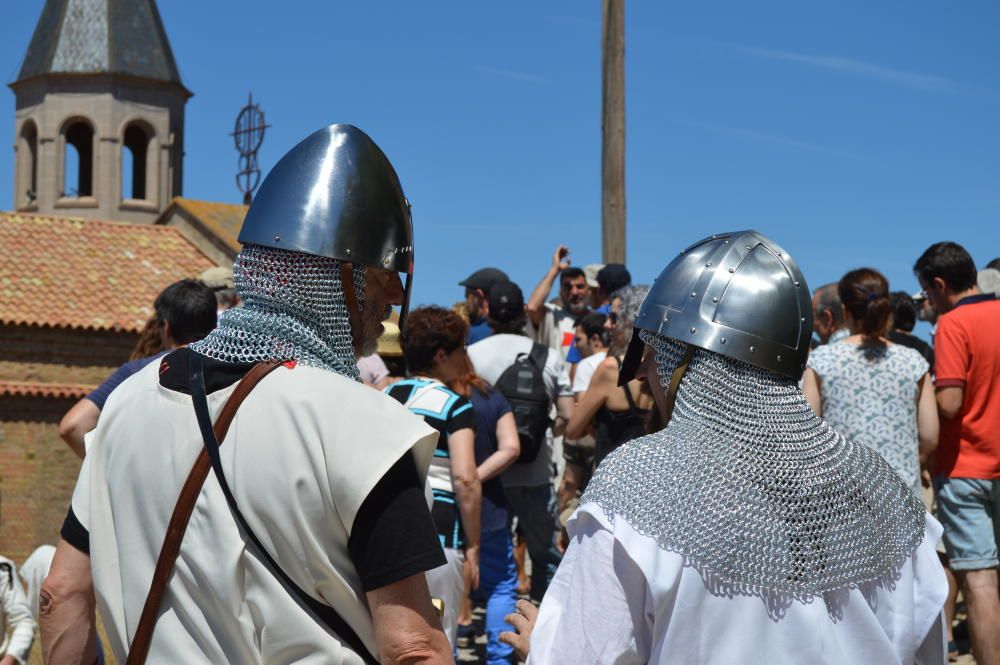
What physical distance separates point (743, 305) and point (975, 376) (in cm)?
362

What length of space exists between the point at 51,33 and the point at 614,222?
1443 inches

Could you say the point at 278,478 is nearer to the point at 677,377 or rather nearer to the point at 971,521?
→ the point at 677,377

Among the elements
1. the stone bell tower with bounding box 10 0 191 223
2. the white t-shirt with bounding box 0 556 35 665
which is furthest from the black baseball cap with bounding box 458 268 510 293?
the stone bell tower with bounding box 10 0 191 223

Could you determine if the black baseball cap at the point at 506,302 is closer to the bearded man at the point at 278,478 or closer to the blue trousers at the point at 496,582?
the blue trousers at the point at 496,582

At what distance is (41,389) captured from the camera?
76.7 feet

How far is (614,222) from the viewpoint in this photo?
11.6 meters

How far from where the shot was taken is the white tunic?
209 centimetres

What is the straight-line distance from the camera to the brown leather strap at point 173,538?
2.03m

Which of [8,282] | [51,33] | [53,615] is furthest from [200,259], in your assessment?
[53,615]

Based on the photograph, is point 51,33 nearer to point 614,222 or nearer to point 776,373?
point 614,222

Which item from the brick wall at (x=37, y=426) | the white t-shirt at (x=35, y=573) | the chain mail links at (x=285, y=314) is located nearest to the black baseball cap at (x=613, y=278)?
the white t-shirt at (x=35, y=573)

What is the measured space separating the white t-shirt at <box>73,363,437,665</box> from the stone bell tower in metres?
42.0

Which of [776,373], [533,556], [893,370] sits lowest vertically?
[533,556]

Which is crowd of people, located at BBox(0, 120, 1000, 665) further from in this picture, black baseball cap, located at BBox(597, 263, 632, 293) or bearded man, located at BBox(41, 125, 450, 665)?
black baseball cap, located at BBox(597, 263, 632, 293)
